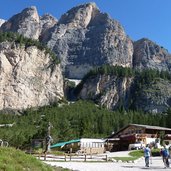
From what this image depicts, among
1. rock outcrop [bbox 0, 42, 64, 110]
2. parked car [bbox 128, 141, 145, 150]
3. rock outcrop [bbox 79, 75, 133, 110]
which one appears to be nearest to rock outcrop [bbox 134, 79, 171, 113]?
rock outcrop [bbox 79, 75, 133, 110]

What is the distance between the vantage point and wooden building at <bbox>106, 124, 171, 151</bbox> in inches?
3189

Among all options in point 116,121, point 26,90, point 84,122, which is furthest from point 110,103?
point 84,122

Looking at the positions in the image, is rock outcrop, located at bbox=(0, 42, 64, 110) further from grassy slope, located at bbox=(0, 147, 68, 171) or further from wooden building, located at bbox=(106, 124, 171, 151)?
grassy slope, located at bbox=(0, 147, 68, 171)

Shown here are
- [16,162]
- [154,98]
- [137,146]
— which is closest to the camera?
[16,162]

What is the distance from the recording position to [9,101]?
537 ft

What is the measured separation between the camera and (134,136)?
80.1 m

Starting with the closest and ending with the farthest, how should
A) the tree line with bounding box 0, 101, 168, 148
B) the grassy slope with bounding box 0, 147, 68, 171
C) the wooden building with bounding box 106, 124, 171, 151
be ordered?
the grassy slope with bounding box 0, 147, 68, 171, the wooden building with bounding box 106, 124, 171, 151, the tree line with bounding box 0, 101, 168, 148

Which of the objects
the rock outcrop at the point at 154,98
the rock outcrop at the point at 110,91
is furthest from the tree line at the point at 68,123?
the rock outcrop at the point at 154,98

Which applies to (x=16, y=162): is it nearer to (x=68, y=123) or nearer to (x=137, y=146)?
(x=137, y=146)

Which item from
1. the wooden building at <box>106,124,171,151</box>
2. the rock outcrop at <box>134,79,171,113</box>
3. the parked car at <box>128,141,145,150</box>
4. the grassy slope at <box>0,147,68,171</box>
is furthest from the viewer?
the rock outcrop at <box>134,79,171,113</box>

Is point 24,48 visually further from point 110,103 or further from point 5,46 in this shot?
point 110,103

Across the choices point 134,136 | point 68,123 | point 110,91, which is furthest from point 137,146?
point 110,91

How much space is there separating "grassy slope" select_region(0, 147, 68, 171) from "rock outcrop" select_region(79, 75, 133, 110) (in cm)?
16759

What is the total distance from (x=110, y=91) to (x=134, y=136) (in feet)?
360
